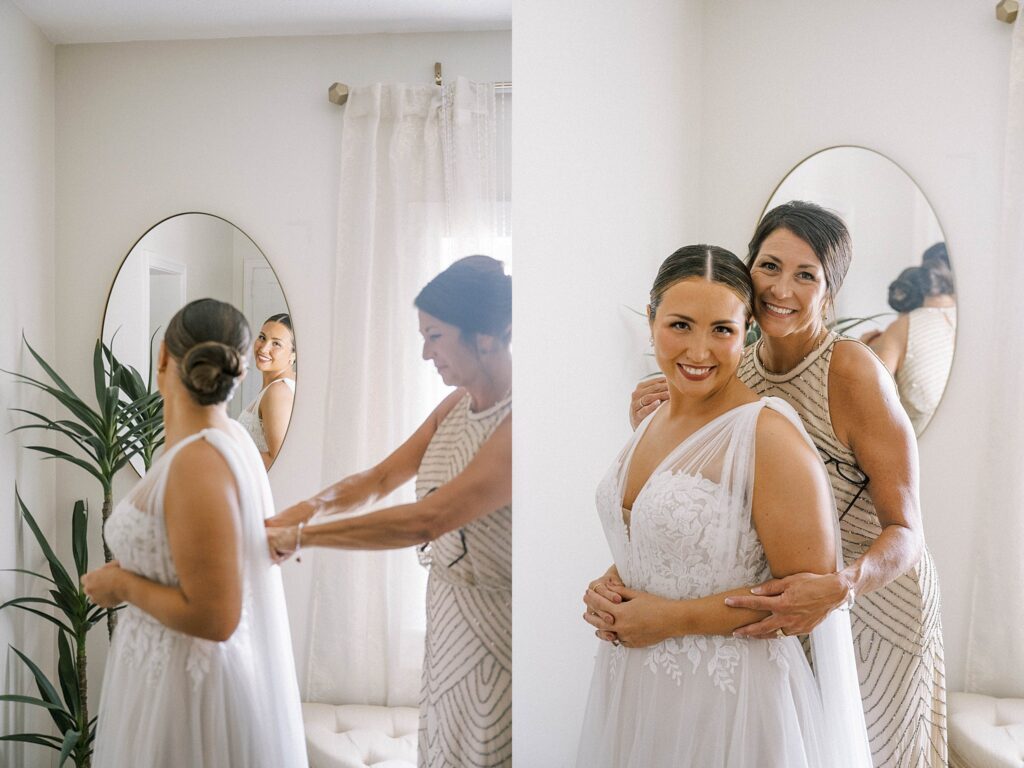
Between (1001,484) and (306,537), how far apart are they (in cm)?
181

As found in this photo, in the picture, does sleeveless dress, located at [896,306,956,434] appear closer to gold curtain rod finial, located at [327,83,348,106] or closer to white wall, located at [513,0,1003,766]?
white wall, located at [513,0,1003,766]

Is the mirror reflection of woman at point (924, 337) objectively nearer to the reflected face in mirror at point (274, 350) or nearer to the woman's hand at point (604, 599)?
the woman's hand at point (604, 599)

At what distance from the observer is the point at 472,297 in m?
1.27

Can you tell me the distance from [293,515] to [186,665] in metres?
0.22

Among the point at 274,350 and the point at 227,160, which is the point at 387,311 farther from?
the point at 227,160

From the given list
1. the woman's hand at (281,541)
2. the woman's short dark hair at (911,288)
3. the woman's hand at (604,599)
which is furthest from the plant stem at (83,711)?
the woman's short dark hair at (911,288)

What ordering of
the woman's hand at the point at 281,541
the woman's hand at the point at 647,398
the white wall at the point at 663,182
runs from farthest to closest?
the white wall at the point at 663,182 → the woman's hand at the point at 647,398 → the woman's hand at the point at 281,541

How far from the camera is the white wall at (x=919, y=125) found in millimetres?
2135

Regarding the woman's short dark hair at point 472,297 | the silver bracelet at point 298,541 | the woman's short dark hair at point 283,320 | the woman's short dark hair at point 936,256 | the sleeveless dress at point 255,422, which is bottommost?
the silver bracelet at point 298,541

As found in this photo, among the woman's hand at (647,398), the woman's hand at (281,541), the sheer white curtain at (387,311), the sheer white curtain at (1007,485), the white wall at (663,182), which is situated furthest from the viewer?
the sheer white curtain at (1007,485)

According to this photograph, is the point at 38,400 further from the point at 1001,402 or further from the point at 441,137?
the point at 1001,402

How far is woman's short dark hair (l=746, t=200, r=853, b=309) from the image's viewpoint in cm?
135

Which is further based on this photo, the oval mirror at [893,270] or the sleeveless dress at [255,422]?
the oval mirror at [893,270]

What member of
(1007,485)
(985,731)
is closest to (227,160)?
(1007,485)
